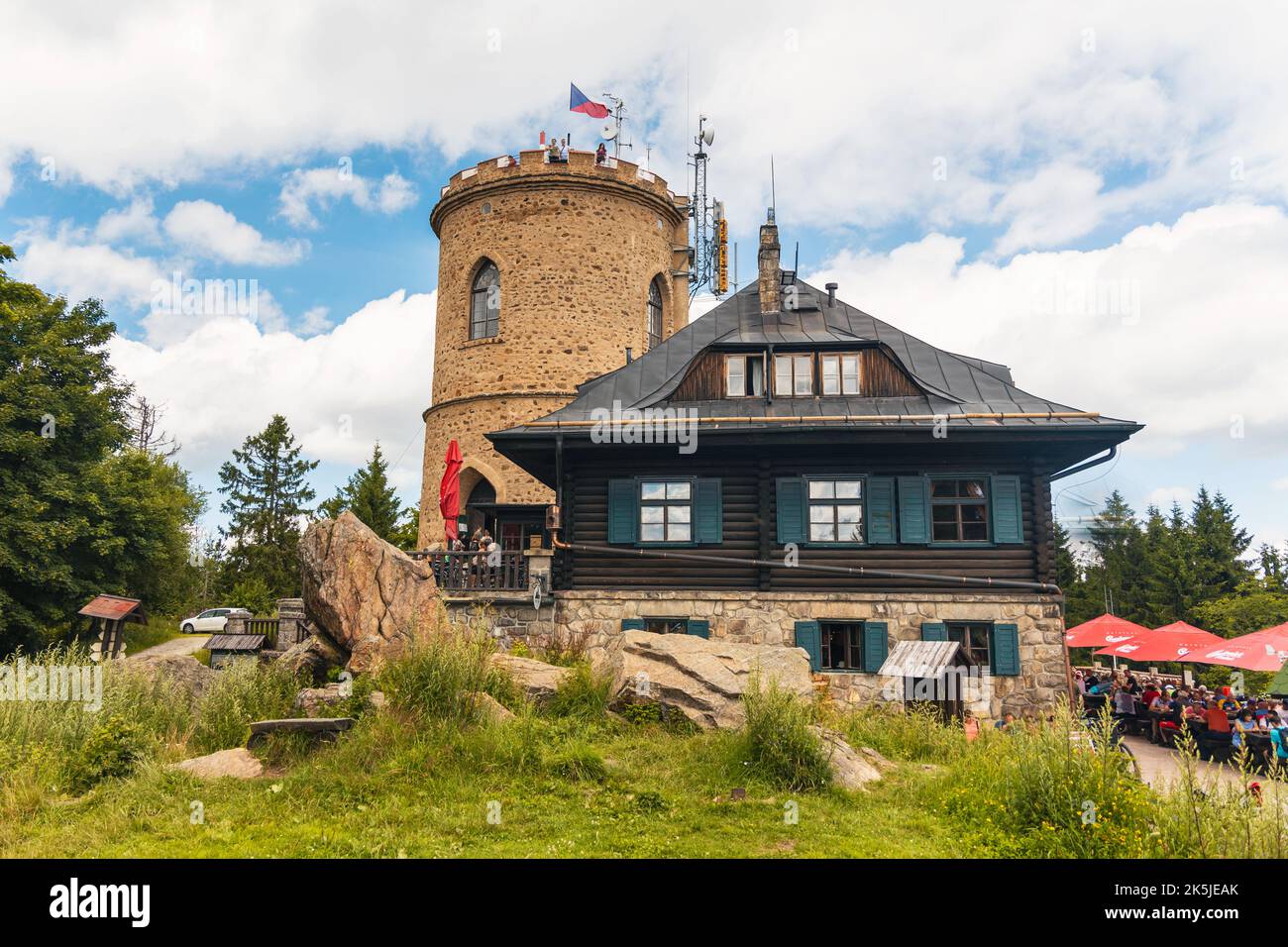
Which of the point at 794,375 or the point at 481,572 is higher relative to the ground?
the point at 794,375

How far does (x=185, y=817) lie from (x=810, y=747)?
226 inches

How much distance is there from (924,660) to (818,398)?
6.15 metres

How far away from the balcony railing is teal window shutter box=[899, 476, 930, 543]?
722cm

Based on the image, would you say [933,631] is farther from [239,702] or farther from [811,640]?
[239,702]

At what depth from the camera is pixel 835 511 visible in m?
16.4

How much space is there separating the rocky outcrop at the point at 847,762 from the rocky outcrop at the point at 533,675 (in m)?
3.60

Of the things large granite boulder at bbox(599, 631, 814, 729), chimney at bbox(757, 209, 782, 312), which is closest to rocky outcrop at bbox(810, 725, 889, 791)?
large granite boulder at bbox(599, 631, 814, 729)

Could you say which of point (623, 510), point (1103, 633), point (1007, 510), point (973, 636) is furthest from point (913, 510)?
point (1103, 633)

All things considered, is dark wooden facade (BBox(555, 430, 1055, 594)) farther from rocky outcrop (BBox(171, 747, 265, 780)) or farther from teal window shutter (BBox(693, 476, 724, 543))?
rocky outcrop (BBox(171, 747, 265, 780))

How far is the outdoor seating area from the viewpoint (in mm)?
13992

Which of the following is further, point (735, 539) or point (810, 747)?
point (735, 539)
